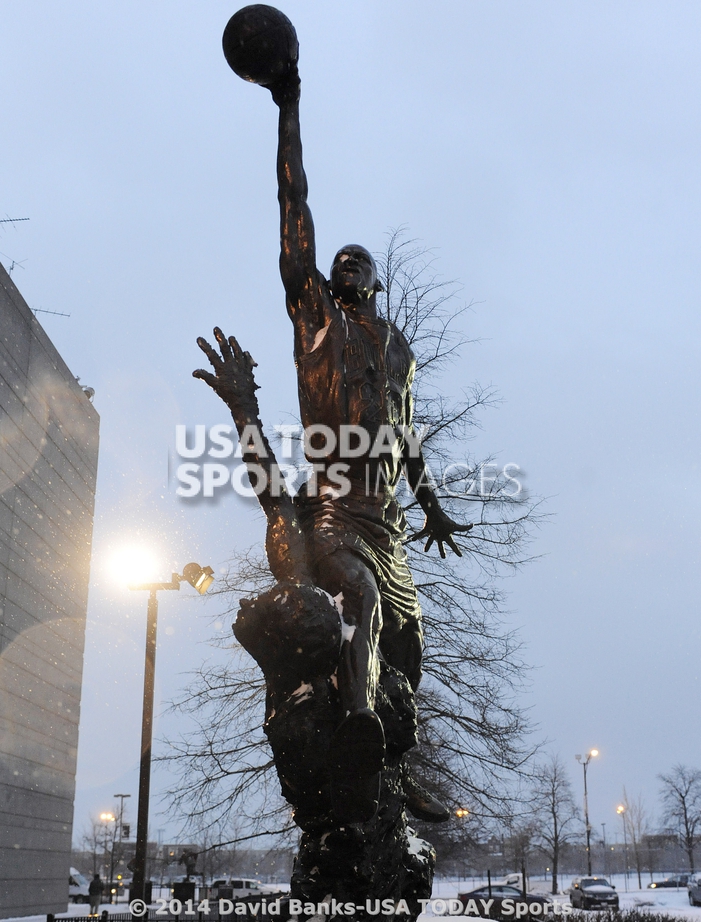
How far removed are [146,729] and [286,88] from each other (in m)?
12.8

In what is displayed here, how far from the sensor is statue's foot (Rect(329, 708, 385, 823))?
3.24m

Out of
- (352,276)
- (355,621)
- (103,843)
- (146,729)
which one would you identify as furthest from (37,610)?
(103,843)

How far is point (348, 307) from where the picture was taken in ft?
15.4

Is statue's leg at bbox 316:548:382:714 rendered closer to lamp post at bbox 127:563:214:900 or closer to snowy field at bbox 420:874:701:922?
snowy field at bbox 420:874:701:922

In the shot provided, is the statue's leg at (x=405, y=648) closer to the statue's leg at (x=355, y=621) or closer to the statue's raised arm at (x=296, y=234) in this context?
the statue's leg at (x=355, y=621)

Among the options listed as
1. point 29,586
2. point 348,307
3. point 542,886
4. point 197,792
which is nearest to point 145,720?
point 197,792

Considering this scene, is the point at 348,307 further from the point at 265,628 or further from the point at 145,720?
the point at 145,720

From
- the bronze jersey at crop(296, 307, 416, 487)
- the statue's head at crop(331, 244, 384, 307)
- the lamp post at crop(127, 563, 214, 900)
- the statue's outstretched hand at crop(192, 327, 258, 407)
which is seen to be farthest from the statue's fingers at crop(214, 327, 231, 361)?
the lamp post at crop(127, 563, 214, 900)

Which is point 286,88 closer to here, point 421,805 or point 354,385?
point 354,385

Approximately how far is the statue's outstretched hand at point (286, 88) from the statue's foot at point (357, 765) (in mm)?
3012

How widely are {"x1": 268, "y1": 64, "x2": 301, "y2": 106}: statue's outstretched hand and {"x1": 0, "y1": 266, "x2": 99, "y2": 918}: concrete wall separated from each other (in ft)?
87.8

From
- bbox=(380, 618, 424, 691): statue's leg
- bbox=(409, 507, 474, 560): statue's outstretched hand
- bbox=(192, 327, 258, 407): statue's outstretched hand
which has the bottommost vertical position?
bbox=(380, 618, 424, 691): statue's leg

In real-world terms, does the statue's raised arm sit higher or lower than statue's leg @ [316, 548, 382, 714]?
higher

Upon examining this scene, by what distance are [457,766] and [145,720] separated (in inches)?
207
